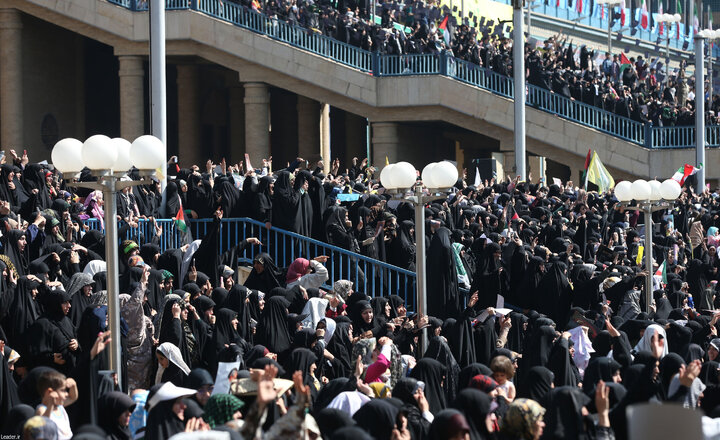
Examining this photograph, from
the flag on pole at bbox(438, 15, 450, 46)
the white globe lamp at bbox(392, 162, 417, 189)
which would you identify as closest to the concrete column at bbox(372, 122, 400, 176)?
the flag on pole at bbox(438, 15, 450, 46)

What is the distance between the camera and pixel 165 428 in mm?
8727

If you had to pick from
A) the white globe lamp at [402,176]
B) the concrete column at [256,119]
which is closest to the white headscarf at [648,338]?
the white globe lamp at [402,176]

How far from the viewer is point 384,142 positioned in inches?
1168

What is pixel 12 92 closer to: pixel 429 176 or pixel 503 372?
pixel 429 176

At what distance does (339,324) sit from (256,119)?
55.9ft

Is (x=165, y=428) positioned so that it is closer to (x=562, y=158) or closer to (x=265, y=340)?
(x=265, y=340)

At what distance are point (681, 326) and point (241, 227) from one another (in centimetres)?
639

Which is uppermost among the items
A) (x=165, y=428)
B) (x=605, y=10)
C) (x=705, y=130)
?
(x=605, y=10)

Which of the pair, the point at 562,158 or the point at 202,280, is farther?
the point at 562,158

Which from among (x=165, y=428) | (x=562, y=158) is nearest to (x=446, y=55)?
(x=562, y=158)

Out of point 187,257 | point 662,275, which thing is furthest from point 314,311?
point 662,275

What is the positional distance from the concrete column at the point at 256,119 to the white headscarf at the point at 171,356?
18191mm

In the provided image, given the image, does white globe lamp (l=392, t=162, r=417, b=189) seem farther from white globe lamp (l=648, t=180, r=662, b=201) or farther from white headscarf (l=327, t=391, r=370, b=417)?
white globe lamp (l=648, t=180, r=662, b=201)

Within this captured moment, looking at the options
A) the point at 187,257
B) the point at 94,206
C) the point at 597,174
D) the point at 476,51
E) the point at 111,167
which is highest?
the point at 476,51
